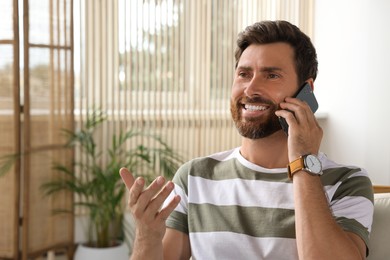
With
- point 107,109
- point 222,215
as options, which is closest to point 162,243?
point 222,215

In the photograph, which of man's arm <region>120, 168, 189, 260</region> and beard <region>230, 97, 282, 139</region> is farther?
beard <region>230, 97, 282, 139</region>

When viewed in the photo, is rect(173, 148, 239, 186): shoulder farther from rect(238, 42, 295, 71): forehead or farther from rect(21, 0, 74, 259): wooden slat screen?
rect(21, 0, 74, 259): wooden slat screen

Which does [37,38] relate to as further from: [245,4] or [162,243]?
[162,243]

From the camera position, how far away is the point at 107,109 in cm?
395

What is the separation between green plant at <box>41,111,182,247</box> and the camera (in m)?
3.65

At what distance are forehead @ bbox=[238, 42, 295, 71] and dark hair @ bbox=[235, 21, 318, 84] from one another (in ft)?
0.05

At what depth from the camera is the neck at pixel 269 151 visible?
5.58 feet

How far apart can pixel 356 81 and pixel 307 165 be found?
2.75 m

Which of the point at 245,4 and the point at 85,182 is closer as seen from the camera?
the point at 85,182

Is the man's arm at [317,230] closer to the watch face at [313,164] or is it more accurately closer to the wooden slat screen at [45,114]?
the watch face at [313,164]

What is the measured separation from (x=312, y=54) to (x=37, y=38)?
82.8 inches

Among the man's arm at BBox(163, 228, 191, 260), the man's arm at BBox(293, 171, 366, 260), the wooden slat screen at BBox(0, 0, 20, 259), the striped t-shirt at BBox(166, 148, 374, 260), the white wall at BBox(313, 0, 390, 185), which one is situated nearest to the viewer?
the man's arm at BBox(293, 171, 366, 260)

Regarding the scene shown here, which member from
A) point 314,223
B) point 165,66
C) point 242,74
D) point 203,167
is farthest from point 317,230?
point 165,66

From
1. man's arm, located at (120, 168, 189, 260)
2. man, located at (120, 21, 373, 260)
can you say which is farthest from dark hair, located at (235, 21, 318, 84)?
man's arm, located at (120, 168, 189, 260)
